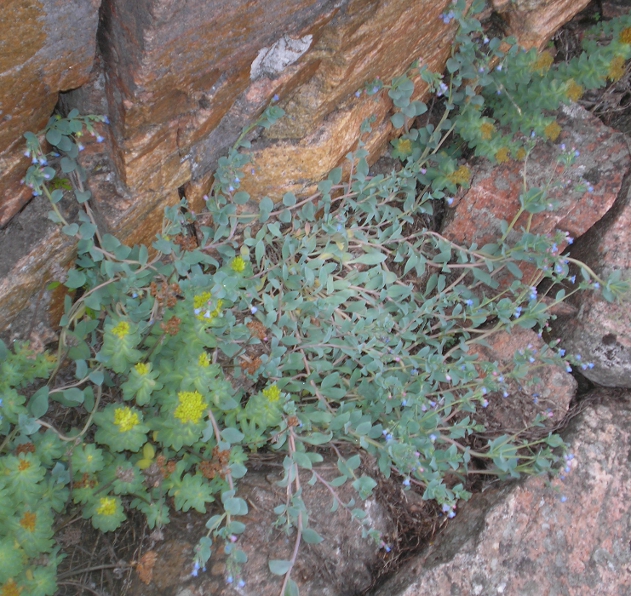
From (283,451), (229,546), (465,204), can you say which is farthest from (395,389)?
(465,204)

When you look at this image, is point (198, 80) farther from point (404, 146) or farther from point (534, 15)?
point (534, 15)

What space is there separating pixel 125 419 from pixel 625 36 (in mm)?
3073

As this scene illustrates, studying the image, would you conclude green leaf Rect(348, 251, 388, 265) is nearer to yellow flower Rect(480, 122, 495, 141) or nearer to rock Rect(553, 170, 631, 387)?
yellow flower Rect(480, 122, 495, 141)

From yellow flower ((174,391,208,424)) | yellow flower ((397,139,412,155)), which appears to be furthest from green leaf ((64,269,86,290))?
yellow flower ((397,139,412,155))

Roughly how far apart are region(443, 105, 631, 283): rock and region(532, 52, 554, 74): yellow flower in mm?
377

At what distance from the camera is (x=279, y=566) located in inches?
94.2

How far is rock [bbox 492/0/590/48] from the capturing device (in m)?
3.22

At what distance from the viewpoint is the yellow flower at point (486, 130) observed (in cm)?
325

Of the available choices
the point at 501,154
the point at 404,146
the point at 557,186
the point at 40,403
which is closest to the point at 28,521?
the point at 40,403

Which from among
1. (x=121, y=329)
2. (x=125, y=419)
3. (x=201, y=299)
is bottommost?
(x=125, y=419)

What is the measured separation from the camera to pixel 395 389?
2.79 metres

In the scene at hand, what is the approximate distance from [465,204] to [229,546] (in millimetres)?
2317

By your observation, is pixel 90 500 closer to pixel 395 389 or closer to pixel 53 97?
pixel 395 389

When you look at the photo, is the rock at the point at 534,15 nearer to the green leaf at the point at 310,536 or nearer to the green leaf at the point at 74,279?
the green leaf at the point at 74,279
